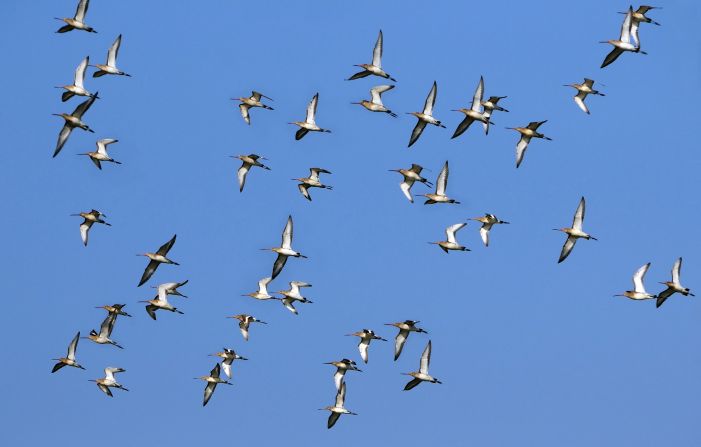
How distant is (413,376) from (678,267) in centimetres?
1398

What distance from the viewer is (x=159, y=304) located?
90.6 m

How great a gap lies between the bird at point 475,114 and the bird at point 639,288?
10305mm

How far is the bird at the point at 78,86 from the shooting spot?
87.1 m

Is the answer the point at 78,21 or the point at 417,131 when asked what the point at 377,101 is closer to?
the point at 417,131

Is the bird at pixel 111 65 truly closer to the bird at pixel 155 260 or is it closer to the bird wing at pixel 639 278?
the bird at pixel 155 260

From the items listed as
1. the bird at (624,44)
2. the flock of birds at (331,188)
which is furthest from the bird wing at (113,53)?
the bird at (624,44)

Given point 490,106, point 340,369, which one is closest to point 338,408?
point 340,369

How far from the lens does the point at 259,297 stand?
9444 cm

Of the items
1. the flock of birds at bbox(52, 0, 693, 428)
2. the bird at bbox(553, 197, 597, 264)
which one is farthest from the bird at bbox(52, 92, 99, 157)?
the bird at bbox(553, 197, 597, 264)

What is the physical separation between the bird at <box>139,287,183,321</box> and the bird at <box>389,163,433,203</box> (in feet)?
42.7

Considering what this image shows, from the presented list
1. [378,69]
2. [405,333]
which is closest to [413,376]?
[405,333]

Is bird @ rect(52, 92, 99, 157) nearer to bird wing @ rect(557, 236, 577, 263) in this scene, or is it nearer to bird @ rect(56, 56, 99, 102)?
bird @ rect(56, 56, 99, 102)

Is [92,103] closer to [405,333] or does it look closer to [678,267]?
[405,333]

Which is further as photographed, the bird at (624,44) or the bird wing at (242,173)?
the bird wing at (242,173)
